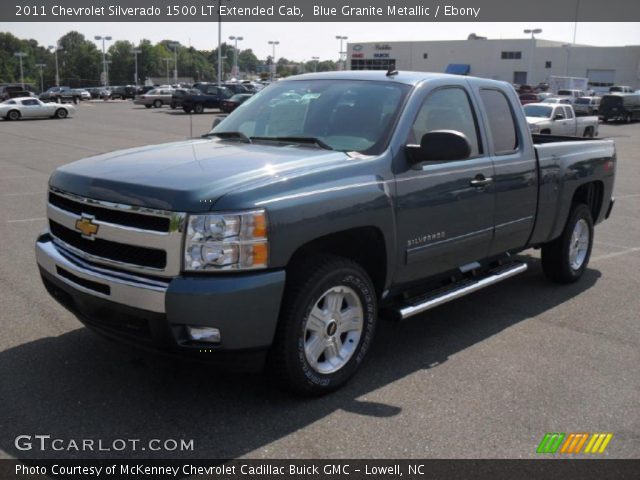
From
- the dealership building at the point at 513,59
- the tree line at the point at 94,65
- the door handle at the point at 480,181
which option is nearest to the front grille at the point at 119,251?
the door handle at the point at 480,181

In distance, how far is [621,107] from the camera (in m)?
41.1

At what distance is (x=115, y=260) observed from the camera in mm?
3701

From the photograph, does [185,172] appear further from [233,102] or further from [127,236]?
[233,102]

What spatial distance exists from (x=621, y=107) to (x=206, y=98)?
2650 centimetres

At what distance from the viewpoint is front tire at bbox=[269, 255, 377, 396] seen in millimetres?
3738

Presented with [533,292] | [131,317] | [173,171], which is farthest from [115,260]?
[533,292]

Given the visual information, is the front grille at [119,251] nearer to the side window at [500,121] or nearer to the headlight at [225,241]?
the headlight at [225,241]

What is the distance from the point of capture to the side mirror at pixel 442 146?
4.25 m

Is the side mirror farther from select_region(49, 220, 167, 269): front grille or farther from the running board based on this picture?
select_region(49, 220, 167, 269): front grille

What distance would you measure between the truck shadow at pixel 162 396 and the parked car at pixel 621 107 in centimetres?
4086

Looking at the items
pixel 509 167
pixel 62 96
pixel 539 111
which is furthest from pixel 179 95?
pixel 509 167

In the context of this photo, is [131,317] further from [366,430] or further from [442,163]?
[442,163]

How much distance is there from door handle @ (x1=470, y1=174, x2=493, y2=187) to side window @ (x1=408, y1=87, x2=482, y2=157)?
209 mm
